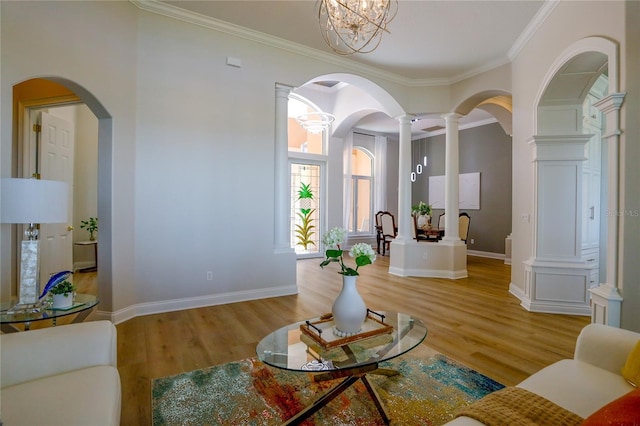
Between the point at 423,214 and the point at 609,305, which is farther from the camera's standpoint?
the point at 423,214

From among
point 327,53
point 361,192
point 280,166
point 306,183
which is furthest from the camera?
point 361,192

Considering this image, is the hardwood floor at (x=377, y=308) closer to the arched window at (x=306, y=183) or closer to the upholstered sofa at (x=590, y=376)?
the upholstered sofa at (x=590, y=376)

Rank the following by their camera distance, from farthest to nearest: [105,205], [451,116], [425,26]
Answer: [451,116], [425,26], [105,205]

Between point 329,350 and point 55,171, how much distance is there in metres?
4.58

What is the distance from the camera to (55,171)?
4.29 m

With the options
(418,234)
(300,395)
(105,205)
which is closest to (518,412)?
(300,395)

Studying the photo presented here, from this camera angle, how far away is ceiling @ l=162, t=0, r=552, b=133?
11.7 ft

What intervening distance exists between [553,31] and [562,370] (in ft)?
12.0

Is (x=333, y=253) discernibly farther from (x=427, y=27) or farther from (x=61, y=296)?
(x=427, y=27)

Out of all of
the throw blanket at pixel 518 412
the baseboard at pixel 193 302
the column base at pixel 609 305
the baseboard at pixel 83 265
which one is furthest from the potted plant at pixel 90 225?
the column base at pixel 609 305

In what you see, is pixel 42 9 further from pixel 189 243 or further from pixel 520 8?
pixel 520 8

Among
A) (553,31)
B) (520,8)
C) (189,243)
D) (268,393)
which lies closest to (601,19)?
(553,31)

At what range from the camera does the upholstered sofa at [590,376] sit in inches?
51.3

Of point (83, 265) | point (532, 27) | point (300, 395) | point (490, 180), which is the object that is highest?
point (532, 27)
